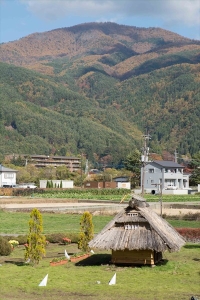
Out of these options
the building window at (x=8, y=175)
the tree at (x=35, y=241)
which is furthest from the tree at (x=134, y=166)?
the tree at (x=35, y=241)

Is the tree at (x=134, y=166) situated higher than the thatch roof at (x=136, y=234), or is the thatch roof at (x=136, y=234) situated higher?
the tree at (x=134, y=166)

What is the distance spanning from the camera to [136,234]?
87.8 ft

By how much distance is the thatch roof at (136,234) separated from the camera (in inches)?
1033

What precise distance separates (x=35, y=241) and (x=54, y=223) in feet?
71.5

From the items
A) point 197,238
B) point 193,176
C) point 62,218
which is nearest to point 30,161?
point 193,176

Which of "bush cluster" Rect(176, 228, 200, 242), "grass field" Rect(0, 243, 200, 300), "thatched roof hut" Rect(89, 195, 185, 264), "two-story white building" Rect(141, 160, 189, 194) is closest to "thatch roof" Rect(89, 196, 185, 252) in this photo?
"thatched roof hut" Rect(89, 195, 185, 264)

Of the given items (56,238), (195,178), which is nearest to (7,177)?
(195,178)

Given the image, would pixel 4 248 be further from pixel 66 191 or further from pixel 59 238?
pixel 66 191

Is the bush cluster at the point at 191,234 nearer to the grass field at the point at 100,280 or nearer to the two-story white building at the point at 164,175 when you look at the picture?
the grass field at the point at 100,280

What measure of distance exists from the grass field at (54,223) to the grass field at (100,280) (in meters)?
12.9

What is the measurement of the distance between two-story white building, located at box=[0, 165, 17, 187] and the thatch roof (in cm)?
9320

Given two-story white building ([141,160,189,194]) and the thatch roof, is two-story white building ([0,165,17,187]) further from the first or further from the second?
the thatch roof

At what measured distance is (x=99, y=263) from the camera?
2812 centimetres

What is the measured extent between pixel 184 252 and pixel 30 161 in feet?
493
